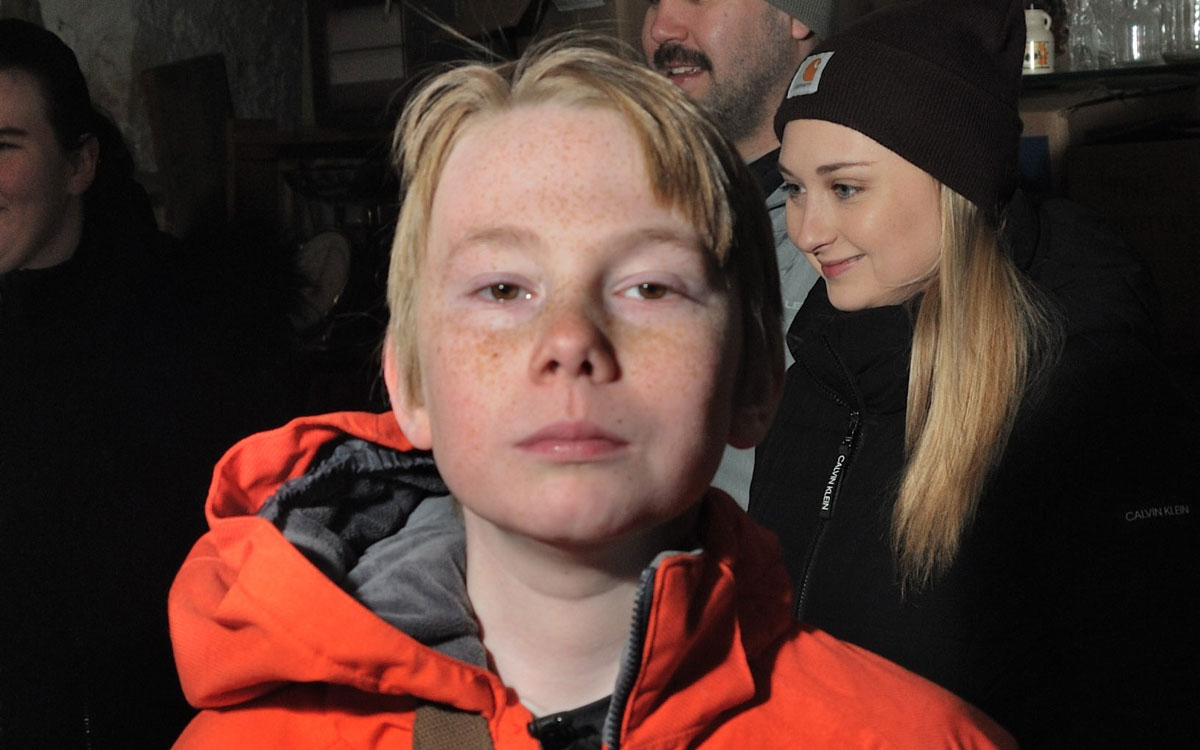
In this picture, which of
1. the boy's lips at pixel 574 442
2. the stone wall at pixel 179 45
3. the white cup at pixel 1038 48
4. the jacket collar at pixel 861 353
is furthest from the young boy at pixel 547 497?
the white cup at pixel 1038 48

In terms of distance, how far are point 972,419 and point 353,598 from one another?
0.94 metres

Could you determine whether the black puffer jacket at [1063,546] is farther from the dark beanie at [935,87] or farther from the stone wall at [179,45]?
the stone wall at [179,45]

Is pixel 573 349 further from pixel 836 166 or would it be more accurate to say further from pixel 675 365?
pixel 836 166

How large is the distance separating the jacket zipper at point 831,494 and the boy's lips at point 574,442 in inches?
35.8

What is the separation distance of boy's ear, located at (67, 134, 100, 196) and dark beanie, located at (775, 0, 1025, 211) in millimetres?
915

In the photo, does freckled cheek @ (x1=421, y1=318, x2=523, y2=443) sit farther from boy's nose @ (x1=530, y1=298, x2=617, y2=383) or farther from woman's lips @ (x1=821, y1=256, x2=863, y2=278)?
woman's lips @ (x1=821, y1=256, x2=863, y2=278)

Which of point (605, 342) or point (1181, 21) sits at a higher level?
point (1181, 21)

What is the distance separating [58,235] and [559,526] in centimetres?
105

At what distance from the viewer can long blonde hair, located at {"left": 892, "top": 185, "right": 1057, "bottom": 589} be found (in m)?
1.51

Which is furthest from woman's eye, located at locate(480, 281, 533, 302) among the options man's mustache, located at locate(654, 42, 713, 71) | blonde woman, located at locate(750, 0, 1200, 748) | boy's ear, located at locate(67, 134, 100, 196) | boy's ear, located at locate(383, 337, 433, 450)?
man's mustache, located at locate(654, 42, 713, 71)

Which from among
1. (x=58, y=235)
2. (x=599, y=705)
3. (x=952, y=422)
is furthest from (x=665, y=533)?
(x=58, y=235)

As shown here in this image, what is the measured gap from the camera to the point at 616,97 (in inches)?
33.9

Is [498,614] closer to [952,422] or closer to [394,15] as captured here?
[952,422]

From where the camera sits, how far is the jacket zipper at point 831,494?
161 centimetres
